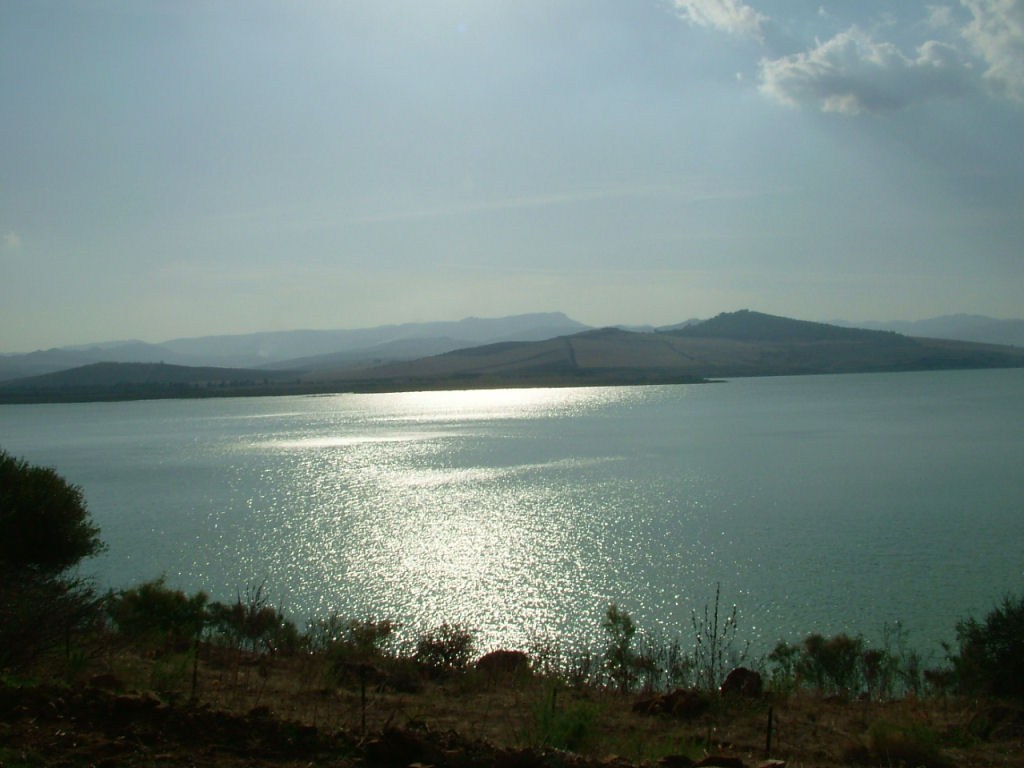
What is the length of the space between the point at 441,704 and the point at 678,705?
196cm

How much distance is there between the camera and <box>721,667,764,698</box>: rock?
7423 mm

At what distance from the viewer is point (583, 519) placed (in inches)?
996

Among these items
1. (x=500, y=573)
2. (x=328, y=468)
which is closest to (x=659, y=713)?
(x=500, y=573)

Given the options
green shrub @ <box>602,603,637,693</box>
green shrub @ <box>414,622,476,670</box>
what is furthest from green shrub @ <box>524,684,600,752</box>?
green shrub @ <box>414,622,476,670</box>

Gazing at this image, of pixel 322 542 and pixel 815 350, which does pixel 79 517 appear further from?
pixel 815 350

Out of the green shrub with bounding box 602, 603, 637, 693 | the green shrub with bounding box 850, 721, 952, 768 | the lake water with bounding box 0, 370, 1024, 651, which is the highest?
the green shrub with bounding box 850, 721, 952, 768

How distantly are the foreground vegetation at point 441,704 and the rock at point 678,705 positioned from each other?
0.7 inches

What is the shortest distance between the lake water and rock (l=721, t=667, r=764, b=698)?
5.35 meters

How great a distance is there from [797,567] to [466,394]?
346ft

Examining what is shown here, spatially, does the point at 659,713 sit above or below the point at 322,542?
above

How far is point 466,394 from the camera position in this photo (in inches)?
4833

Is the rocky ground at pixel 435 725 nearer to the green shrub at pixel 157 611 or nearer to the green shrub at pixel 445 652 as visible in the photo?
the green shrub at pixel 445 652

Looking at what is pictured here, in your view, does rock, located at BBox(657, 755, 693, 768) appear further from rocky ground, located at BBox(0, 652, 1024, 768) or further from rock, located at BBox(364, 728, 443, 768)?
Answer: rock, located at BBox(364, 728, 443, 768)

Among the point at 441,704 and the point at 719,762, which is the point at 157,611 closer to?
the point at 441,704
